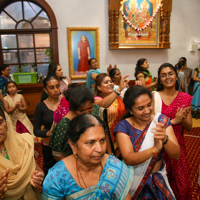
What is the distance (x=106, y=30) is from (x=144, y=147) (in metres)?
4.72

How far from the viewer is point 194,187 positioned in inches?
102

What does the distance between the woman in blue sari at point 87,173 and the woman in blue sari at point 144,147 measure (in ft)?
0.85

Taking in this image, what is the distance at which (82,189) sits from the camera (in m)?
1.13

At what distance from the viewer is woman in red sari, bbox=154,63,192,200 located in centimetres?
188

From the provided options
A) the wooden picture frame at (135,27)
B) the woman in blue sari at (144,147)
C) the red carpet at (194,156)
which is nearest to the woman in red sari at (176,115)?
the woman in blue sari at (144,147)

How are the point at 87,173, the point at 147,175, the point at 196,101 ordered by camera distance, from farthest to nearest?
1. the point at 196,101
2. the point at 147,175
3. the point at 87,173

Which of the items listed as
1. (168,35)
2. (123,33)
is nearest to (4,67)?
(123,33)

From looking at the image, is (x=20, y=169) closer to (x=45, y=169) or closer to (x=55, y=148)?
(x=55, y=148)

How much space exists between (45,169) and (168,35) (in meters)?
5.16

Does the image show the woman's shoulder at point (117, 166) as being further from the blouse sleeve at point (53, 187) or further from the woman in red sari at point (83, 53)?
the woman in red sari at point (83, 53)

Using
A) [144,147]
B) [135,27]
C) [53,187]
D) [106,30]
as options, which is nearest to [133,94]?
[144,147]

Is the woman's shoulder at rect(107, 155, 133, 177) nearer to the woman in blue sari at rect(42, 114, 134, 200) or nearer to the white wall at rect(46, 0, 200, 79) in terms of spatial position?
the woman in blue sari at rect(42, 114, 134, 200)

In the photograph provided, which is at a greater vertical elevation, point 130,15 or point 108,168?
point 130,15

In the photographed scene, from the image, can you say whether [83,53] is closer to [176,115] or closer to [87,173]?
[176,115]
